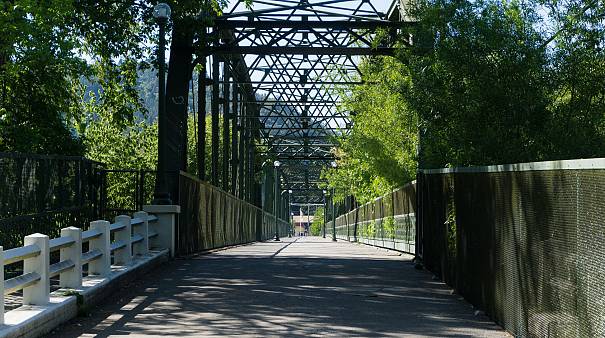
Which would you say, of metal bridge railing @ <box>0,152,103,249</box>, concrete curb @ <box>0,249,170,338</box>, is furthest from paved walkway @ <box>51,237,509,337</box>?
metal bridge railing @ <box>0,152,103,249</box>

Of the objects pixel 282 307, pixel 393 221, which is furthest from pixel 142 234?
pixel 393 221

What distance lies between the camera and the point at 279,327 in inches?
399

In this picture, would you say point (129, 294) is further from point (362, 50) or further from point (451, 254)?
point (362, 50)

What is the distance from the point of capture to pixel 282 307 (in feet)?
39.1

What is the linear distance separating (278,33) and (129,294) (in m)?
18.3

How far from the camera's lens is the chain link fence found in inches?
1053

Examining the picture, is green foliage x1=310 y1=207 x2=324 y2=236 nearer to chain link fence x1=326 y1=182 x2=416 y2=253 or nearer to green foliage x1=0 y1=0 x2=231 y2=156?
chain link fence x1=326 y1=182 x2=416 y2=253

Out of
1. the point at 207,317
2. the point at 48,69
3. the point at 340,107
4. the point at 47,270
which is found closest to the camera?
the point at 47,270

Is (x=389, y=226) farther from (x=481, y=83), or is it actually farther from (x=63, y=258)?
(x=63, y=258)

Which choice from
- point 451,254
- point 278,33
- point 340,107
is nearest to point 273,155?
point 340,107

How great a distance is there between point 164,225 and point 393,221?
13.4 metres

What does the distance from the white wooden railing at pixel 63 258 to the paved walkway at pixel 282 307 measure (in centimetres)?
46

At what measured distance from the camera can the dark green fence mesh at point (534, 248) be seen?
6.94m

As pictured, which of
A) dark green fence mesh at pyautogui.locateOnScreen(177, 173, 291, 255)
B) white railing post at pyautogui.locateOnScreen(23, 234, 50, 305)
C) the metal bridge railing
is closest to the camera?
white railing post at pyautogui.locateOnScreen(23, 234, 50, 305)
